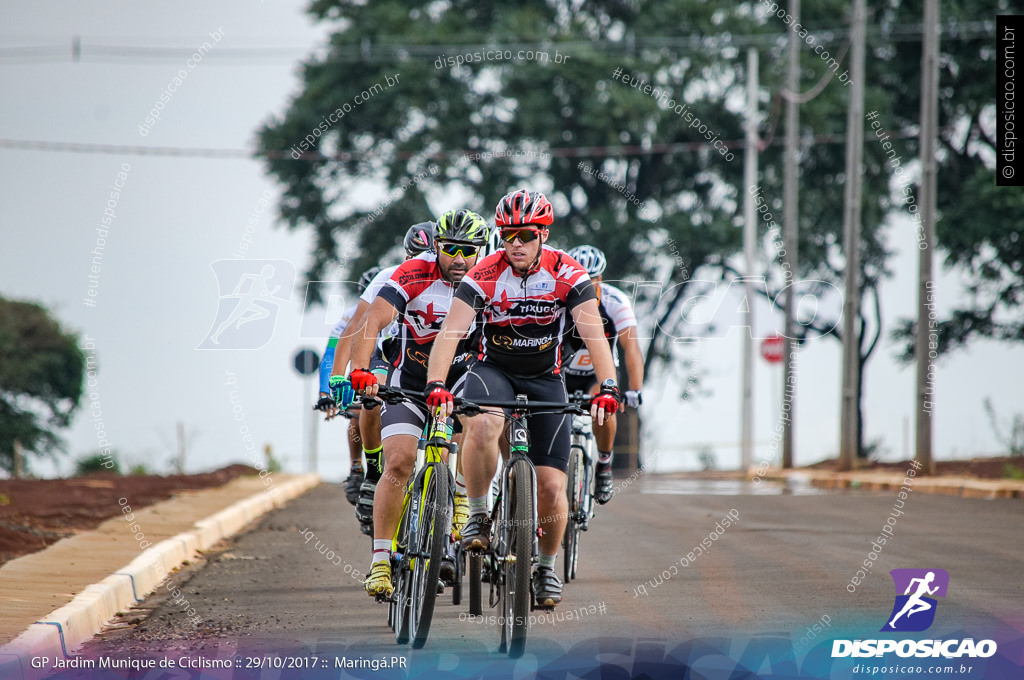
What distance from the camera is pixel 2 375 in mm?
43719

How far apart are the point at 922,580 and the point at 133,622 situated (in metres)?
4.90

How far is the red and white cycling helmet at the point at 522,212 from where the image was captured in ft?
23.9

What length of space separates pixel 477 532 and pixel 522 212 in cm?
170

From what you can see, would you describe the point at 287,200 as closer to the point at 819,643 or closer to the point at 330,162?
the point at 330,162

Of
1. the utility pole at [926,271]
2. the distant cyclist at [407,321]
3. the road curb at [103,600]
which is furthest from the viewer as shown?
the utility pole at [926,271]

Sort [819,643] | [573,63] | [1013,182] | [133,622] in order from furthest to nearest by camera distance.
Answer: [573,63] → [1013,182] → [133,622] → [819,643]

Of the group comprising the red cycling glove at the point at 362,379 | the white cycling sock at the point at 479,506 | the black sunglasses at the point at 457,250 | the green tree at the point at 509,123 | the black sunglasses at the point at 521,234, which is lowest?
the white cycling sock at the point at 479,506

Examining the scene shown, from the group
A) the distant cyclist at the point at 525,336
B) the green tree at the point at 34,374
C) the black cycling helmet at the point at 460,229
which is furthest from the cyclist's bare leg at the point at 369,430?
the green tree at the point at 34,374

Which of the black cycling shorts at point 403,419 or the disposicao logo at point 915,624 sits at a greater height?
the black cycling shorts at point 403,419

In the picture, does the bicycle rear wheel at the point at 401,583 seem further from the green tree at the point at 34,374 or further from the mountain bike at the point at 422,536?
the green tree at the point at 34,374

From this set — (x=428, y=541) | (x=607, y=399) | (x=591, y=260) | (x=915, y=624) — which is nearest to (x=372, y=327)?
(x=428, y=541)

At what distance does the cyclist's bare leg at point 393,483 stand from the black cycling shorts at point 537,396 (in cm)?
52

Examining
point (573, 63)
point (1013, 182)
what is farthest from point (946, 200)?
point (1013, 182)

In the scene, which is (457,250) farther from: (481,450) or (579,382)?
(579,382)
